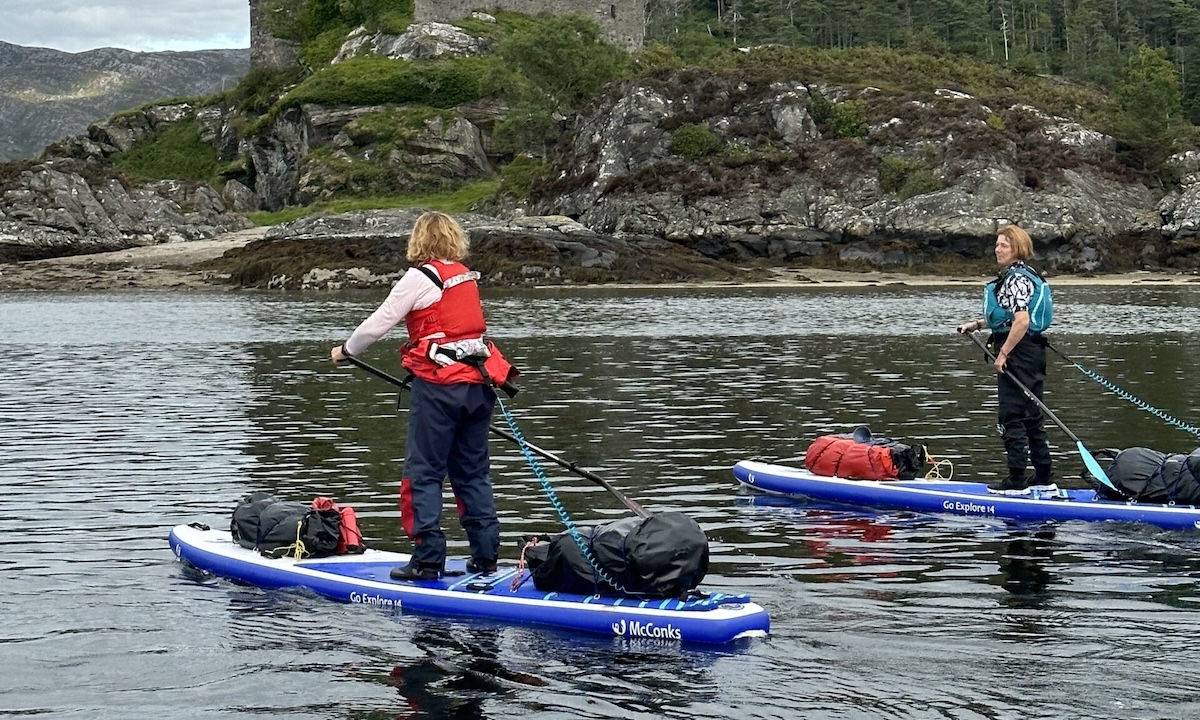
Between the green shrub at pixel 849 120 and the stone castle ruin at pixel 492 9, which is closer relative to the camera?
the green shrub at pixel 849 120

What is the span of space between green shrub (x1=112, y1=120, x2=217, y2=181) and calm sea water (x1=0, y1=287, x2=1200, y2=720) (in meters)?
71.7

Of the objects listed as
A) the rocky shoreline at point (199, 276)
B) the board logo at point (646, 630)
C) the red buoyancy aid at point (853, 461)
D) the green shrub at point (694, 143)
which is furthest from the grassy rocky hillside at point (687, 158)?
the board logo at point (646, 630)

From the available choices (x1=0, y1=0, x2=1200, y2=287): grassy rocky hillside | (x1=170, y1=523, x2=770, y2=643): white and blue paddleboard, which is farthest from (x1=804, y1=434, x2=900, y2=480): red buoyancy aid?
(x1=0, y1=0, x2=1200, y2=287): grassy rocky hillside

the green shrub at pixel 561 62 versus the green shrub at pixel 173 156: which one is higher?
the green shrub at pixel 561 62

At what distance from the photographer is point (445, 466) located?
995 cm

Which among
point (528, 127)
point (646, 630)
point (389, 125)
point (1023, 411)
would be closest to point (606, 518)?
point (1023, 411)

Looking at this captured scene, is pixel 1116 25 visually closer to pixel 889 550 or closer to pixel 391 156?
pixel 391 156

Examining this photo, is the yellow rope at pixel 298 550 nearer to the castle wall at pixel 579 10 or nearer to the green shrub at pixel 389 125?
the green shrub at pixel 389 125

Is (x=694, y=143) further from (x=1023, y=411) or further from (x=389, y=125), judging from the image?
(x=1023, y=411)

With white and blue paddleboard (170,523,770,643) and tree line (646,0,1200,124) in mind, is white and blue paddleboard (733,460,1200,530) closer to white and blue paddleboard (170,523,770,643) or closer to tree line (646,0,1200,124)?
white and blue paddleboard (170,523,770,643)

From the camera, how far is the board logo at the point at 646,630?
892 cm

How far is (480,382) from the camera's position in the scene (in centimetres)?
978

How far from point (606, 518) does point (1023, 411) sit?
3.78 meters

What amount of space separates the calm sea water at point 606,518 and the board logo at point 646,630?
0.22 ft
